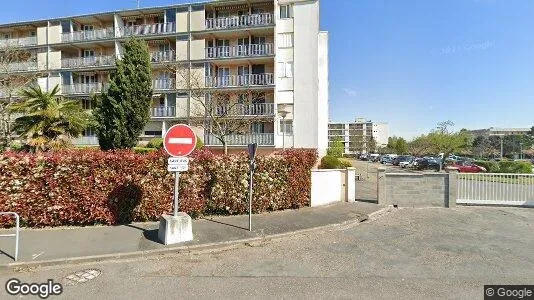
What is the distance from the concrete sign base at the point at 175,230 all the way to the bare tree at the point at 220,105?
53.7 ft

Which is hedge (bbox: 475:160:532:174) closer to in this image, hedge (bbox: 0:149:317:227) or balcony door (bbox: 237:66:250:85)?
balcony door (bbox: 237:66:250:85)

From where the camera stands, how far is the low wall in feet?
33.7

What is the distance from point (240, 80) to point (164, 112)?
7.53 metres

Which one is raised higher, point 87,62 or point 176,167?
point 87,62

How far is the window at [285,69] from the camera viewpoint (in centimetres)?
2411

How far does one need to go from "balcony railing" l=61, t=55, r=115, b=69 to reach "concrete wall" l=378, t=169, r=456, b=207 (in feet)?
86.0

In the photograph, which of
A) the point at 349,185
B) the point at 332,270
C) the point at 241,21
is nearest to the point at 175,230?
the point at 332,270

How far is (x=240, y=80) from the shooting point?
2459cm

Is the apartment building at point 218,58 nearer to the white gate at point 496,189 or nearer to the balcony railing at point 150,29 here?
the balcony railing at point 150,29

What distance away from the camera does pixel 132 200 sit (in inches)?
298

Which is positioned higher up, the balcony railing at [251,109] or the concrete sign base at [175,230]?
the balcony railing at [251,109]

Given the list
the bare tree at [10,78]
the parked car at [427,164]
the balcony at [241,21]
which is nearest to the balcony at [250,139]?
the balcony at [241,21]

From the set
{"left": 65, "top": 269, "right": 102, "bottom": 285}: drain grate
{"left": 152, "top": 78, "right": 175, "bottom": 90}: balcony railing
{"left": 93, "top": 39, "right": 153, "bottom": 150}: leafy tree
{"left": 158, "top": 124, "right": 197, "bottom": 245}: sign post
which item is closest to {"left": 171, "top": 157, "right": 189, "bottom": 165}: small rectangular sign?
{"left": 158, "top": 124, "right": 197, "bottom": 245}: sign post

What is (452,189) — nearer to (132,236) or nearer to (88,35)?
(132,236)
